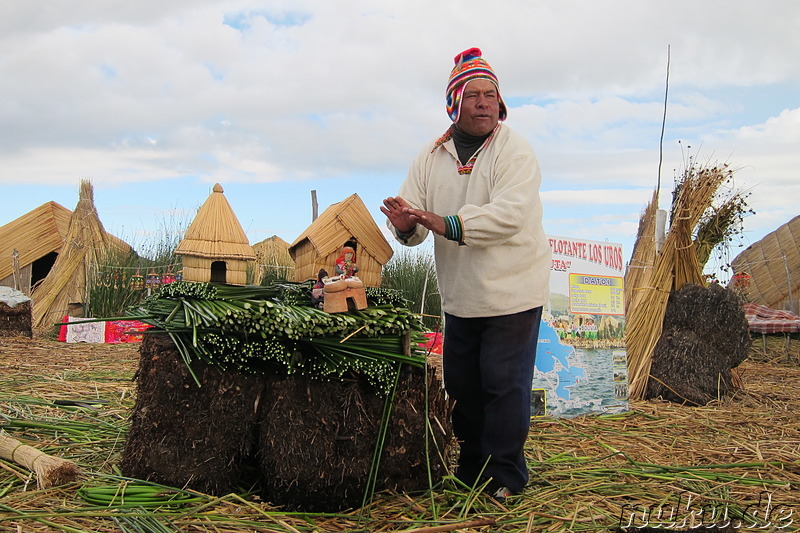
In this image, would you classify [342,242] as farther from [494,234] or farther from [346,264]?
[494,234]

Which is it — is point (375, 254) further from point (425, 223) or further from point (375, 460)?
point (375, 460)

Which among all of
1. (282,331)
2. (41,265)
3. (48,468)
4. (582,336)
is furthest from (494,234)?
(41,265)

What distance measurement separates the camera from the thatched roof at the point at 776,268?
10961mm

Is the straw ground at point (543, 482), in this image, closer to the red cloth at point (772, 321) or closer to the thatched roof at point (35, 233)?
Answer: the red cloth at point (772, 321)

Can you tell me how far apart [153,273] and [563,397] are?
6.87 m

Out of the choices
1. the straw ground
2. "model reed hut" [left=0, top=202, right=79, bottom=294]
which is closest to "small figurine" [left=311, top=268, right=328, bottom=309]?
the straw ground

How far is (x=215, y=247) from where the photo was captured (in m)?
3.04

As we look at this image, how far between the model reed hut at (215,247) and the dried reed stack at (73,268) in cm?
741

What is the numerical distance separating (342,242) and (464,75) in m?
0.86

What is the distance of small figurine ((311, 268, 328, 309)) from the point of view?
286 centimetres

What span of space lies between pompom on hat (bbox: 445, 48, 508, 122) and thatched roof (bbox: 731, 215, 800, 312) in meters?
9.10

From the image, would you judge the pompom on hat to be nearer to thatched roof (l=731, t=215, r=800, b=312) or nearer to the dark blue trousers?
the dark blue trousers

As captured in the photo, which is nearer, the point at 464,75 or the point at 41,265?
the point at 464,75

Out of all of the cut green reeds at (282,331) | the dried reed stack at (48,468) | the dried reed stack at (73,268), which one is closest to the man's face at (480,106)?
the cut green reeds at (282,331)
